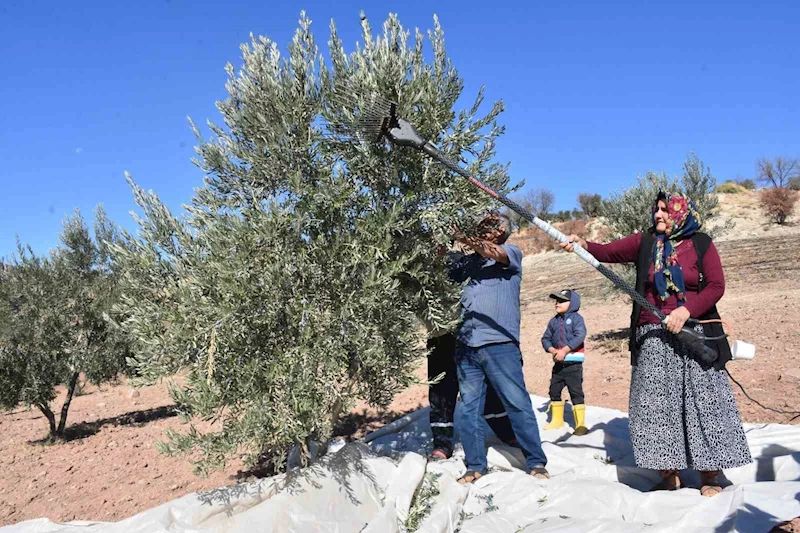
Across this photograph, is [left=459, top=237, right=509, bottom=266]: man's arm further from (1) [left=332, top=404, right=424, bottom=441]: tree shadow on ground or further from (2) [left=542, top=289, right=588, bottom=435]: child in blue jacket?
(1) [left=332, top=404, right=424, bottom=441]: tree shadow on ground

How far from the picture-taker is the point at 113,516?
4.62 meters

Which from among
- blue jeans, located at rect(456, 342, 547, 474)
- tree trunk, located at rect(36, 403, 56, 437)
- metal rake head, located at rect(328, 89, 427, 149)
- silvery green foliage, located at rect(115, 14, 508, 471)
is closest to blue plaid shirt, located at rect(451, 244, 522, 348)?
blue jeans, located at rect(456, 342, 547, 474)

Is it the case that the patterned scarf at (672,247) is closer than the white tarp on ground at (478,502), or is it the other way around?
the white tarp on ground at (478,502)

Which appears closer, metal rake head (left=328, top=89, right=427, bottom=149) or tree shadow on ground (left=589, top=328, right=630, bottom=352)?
metal rake head (left=328, top=89, right=427, bottom=149)

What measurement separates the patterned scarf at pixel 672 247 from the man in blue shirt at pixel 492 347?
3.35 ft

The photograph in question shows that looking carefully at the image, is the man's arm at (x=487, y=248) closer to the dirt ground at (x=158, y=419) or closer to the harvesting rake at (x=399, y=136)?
the harvesting rake at (x=399, y=136)

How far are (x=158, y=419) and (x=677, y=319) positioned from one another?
8.11 m

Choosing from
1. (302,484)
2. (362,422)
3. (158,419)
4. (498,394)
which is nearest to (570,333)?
(498,394)

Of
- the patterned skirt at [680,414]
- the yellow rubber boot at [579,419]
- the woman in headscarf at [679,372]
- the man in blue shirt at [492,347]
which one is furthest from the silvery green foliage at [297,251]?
the yellow rubber boot at [579,419]

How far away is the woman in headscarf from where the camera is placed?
12.1 ft

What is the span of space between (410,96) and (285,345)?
1.79m

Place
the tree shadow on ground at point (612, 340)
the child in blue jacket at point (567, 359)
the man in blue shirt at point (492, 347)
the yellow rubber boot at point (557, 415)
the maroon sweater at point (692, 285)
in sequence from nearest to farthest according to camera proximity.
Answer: the maroon sweater at point (692, 285) → the man in blue shirt at point (492, 347) → the child in blue jacket at point (567, 359) → the yellow rubber boot at point (557, 415) → the tree shadow on ground at point (612, 340)

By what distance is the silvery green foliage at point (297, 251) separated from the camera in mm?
3262

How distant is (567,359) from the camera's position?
5.77 metres
